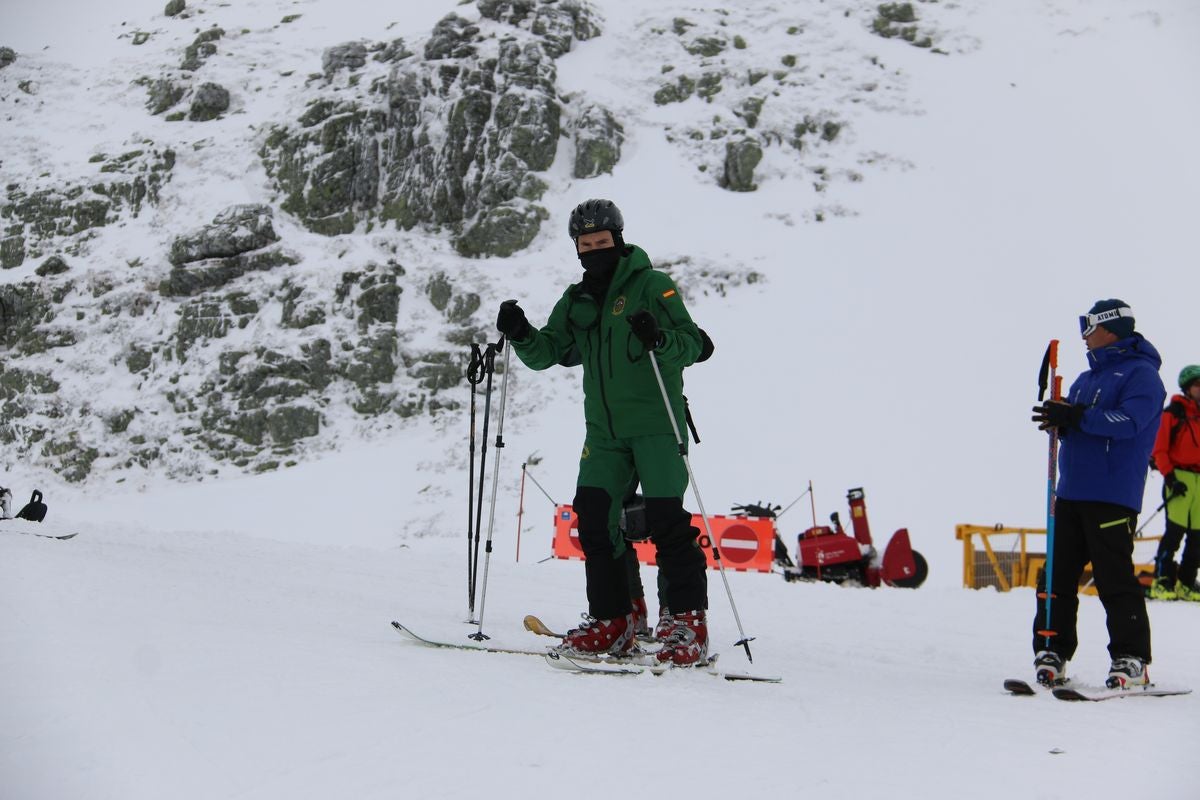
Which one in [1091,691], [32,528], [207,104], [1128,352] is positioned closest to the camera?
[1091,691]

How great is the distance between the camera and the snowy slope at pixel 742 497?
2.41m

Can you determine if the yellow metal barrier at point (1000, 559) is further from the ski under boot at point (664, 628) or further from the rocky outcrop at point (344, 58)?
the rocky outcrop at point (344, 58)

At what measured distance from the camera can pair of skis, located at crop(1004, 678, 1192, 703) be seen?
378 cm

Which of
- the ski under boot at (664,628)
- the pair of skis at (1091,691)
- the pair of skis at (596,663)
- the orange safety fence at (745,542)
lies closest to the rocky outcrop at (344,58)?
the orange safety fence at (745,542)

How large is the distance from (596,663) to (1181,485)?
623 cm

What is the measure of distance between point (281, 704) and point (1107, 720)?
9.65 ft

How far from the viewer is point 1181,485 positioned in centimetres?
757

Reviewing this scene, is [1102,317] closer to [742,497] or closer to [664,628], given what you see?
[664,628]

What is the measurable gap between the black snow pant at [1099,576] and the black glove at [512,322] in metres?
2.79

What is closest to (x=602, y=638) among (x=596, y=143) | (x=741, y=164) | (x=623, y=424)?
(x=623, y=424)

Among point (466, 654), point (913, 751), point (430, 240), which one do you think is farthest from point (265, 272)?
point (913, 751)

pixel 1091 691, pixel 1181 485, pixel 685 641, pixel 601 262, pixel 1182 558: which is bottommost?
pixel 1182 558

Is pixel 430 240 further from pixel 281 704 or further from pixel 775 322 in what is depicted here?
pixel 281 704

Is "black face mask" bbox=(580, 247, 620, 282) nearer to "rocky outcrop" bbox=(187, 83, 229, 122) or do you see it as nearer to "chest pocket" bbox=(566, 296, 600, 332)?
"chest pocket" bbox=(566, 296, 600, 332)
